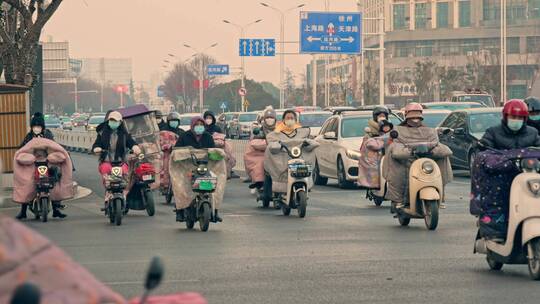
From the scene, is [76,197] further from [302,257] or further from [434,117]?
[302,257]

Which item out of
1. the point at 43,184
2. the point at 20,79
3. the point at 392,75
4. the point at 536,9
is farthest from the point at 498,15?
the point at 43,184

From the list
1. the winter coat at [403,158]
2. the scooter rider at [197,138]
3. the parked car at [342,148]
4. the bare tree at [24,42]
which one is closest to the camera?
the winter coat at [403,158]

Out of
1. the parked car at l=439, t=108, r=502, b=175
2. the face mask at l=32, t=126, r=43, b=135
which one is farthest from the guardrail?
the face mask at l=32, t=126, r=43, b=135

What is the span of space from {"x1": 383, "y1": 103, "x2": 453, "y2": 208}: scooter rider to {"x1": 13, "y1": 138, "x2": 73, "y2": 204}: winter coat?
5.26 metres

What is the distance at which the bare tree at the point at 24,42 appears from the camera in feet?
99.1

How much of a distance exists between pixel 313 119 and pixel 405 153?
2690 centimetres

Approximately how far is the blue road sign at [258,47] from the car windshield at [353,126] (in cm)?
5968

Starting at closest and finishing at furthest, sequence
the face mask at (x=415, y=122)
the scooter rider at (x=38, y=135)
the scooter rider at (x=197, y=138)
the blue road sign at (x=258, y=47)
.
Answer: the face mask at (x=415, y=122) → the scooter rider at (x=197, y=138) → the scooter rider at (x=38, y=135) → the blue road sign at (x=258, y=47)

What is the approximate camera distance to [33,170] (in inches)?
816

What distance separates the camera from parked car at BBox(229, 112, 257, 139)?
69562 millimetres

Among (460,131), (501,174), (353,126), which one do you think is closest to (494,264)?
(501,174)

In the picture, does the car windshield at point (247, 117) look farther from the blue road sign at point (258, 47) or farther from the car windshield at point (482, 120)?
the car windshield at point (482, 120)

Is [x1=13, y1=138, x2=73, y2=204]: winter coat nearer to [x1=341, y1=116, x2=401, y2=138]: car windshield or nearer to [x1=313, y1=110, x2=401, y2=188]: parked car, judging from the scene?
[x1=313, y1=110, x2=401, y2=188]: parked car

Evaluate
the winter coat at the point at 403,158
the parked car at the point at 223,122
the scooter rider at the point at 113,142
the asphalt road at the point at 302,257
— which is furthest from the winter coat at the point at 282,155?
the parked car at the point at 223,122
